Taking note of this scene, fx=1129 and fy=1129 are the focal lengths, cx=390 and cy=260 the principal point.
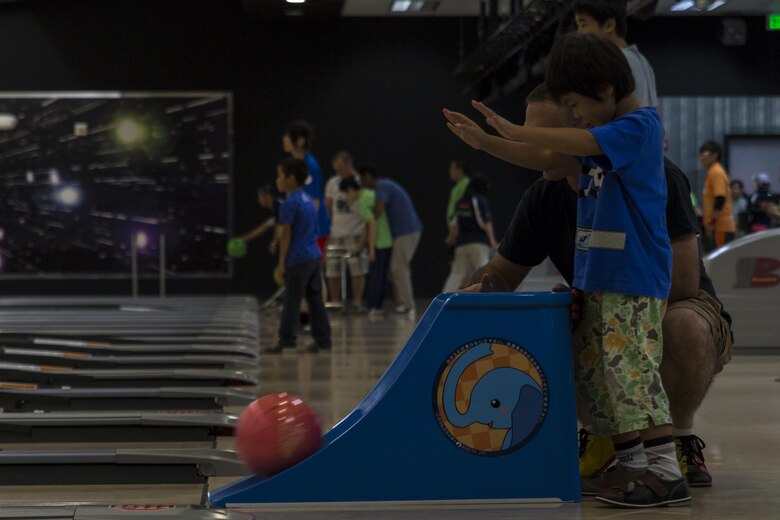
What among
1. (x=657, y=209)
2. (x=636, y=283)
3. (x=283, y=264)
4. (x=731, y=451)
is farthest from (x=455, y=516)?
(x=283, y=264)

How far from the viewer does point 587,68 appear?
2666mm

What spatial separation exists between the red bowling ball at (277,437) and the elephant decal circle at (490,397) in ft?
1.03

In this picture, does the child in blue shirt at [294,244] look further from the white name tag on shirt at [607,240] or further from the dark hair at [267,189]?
the dark hair at [267,189]

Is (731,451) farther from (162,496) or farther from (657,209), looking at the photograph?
(162,496)

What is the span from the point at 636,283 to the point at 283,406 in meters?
0.91

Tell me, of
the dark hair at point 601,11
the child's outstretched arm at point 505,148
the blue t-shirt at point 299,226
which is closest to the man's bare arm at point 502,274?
the child's outstretched arm at point 505,148

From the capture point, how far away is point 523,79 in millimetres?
11289

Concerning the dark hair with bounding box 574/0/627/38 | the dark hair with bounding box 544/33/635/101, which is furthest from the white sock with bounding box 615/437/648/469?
the dark hair with bounding box 574/0/627/38

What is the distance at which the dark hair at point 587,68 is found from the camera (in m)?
2.66

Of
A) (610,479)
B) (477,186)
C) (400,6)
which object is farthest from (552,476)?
(400,6)

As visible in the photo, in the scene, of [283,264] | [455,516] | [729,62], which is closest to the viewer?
[455,516]

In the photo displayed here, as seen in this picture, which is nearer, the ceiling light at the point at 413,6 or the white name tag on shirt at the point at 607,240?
the white name tag on shirt at the point at 607,240

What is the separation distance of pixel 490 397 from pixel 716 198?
24.9 feet

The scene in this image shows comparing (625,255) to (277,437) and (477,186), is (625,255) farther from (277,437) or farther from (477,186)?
(477,186)
